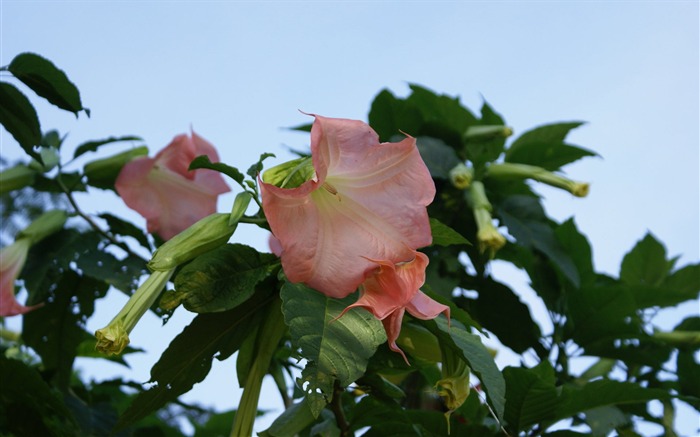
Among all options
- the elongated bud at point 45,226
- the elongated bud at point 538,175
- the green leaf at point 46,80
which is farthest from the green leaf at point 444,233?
the elongated bud at point 45,226

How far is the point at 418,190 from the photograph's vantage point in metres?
1.05

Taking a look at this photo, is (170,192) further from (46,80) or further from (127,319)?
(127,319)

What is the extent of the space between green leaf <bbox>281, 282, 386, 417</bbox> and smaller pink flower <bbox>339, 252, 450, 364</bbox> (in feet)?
0.12

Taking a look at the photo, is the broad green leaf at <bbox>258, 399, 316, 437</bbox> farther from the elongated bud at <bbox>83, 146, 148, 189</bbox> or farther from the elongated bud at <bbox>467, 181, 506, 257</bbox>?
the elongated bud at <bbox>83, 146, 148, 189</bbox>

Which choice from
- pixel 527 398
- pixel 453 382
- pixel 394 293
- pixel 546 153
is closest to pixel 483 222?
pixel 546 153

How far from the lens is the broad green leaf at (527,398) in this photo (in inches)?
52.2

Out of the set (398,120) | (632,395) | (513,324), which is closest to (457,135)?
(398,120)

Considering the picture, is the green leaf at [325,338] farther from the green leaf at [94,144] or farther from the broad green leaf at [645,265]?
the broad green leaf at [645,265]

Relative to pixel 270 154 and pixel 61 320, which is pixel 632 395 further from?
pixel 61 320

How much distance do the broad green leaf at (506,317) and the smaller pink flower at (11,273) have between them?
0.94m

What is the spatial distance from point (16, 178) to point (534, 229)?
1.12 meters

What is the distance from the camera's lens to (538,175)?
196cm

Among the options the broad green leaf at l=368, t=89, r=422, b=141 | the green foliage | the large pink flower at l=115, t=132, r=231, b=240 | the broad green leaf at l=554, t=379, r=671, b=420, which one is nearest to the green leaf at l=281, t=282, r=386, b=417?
the green foliage

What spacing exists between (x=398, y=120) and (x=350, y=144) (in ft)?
3.66
